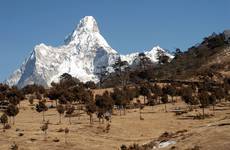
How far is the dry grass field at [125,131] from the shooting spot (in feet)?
197

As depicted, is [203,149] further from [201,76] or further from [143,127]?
[201,76]

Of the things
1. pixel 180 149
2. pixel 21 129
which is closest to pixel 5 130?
pixel 21 129

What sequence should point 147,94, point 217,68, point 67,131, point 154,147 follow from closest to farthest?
1. point 154,147
2. point 67,131
3. point 147,94
4. point 217,68

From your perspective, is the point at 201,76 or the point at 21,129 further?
the point at 201,76

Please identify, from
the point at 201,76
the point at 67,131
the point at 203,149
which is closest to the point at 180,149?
the point at 203,149

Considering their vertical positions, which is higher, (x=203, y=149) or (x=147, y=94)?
(x=147, y=94)

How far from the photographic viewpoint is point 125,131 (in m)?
89.9

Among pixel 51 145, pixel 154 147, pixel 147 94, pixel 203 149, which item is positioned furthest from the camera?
pixel 147 94

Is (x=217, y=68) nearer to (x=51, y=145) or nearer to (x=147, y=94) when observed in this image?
(x=147, y=94)

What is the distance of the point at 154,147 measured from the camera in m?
64.8

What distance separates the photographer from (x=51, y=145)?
255 ft

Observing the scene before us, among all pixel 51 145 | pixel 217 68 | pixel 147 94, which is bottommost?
pixel 51 145

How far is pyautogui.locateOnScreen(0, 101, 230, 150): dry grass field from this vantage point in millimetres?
60141

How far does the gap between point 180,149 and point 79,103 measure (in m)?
81.4
